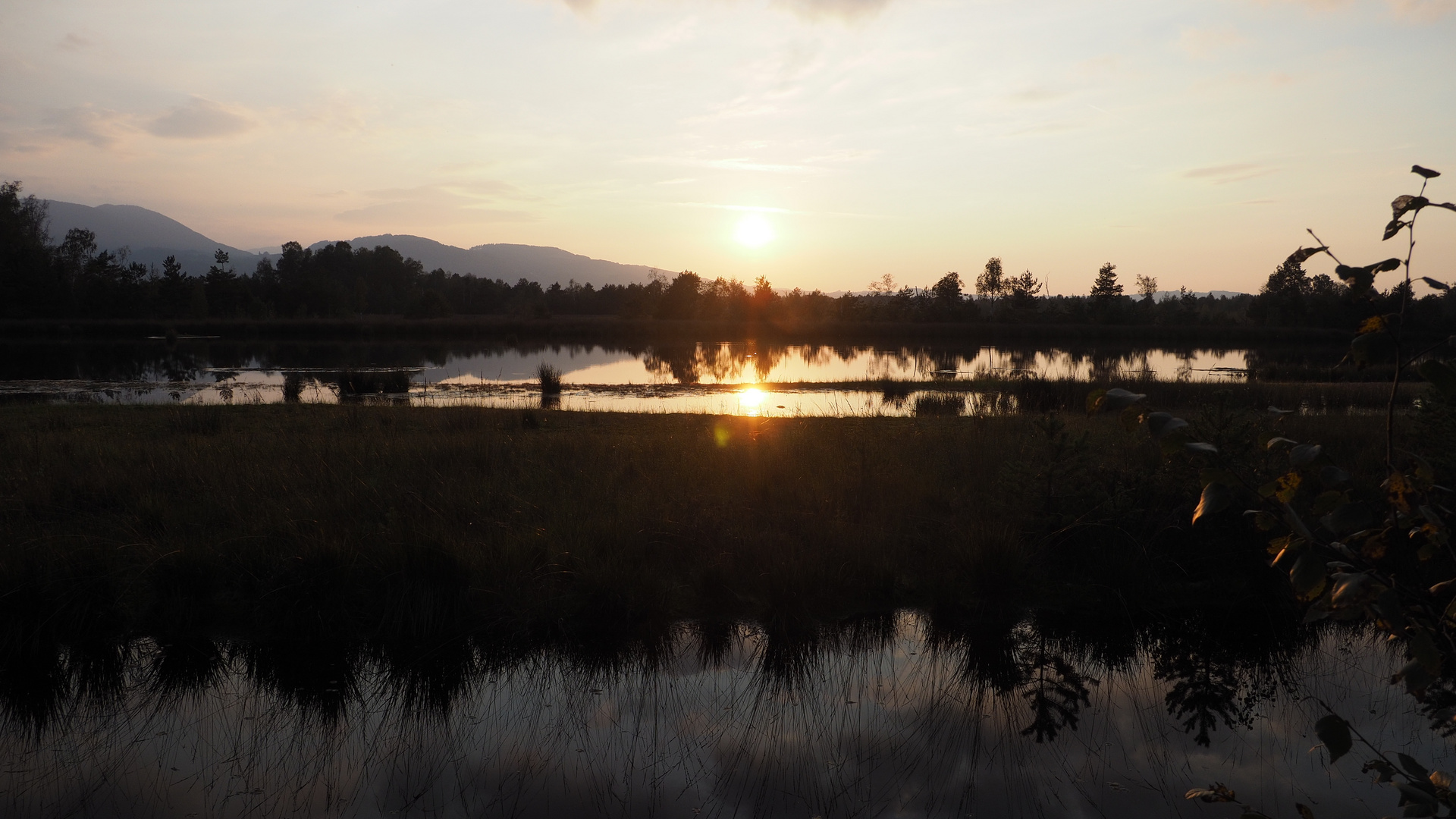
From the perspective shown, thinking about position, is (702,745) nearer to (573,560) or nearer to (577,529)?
(573,560)

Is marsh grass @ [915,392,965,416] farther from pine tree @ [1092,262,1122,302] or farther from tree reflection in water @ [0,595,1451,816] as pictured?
pine tree @ [1092,262,1122,302]

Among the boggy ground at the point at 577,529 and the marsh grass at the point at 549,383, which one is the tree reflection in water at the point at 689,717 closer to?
the boggy ground at the point at 577,529

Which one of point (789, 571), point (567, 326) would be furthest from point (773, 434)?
point (567, 326)

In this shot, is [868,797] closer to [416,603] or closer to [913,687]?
[913,687]

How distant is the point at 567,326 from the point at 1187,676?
203ft

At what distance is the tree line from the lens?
192ft

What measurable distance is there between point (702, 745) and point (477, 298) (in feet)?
317

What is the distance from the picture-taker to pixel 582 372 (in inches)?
1284

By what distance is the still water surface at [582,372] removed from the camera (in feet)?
68.0

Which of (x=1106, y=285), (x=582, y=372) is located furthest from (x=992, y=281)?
(x=582, y=372)

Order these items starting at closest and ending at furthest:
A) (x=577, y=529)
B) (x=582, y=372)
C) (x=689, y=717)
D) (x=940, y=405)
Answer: (x=689, y=717), (x=577, y=529), (x=940, y=405), (x=582, y=372)

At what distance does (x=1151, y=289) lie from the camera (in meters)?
115

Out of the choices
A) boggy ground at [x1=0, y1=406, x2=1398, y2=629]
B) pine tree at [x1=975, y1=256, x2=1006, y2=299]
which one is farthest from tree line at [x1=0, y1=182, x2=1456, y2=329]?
boggy ground at [x1=0, y1=406, x2=1398, y2=629]

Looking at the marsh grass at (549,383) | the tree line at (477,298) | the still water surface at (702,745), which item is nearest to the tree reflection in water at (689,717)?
the still water surface at (702,745)
